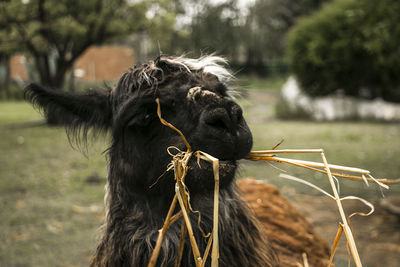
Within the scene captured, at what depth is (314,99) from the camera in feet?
48.1

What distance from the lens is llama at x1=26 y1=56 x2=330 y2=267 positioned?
1.77 meters

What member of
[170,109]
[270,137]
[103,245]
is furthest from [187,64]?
[270,137]

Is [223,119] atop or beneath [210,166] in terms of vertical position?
atop

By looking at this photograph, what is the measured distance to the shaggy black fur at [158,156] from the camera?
1.78m

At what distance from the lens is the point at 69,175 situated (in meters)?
7.27

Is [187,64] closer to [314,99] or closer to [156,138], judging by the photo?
[156,138]

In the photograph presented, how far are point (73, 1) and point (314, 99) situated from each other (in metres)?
9.48

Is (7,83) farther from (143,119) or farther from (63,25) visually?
(143,119)

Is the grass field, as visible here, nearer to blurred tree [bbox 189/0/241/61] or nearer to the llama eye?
the llama eye

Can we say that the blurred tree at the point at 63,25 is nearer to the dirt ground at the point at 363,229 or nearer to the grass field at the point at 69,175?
the grass field at the point at 69,175

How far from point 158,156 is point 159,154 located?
0.04 feet

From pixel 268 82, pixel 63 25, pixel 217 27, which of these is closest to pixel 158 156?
pixel 63 25

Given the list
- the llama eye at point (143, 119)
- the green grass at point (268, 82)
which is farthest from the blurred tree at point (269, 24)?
the llama eye at point (143, 119)

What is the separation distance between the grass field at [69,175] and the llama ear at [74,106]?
16cm
